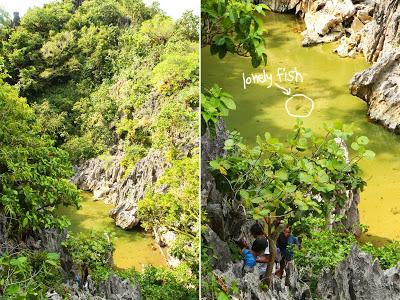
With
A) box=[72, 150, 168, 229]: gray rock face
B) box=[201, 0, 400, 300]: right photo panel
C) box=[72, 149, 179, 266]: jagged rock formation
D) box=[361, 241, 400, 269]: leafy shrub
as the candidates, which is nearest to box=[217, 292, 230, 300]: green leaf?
box=[201, 0, 400, 300]: right photo panel

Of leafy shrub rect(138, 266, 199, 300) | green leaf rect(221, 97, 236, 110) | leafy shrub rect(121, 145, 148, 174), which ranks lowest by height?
leafy shrub rect(138, 266, 199, 300)

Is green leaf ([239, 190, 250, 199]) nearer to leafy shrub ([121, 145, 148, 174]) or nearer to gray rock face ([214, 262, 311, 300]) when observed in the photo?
gray rock face ([214, 262, 311, 300])

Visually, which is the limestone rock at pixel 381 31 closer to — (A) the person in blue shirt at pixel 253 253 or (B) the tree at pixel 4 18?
(A) the person in blue shirt at pixel 253 253

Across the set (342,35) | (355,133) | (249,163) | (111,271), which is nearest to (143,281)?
(111,271)

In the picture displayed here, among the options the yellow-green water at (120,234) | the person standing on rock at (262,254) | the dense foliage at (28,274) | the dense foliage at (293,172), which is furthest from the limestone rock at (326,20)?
the dense foliage at (28,274)

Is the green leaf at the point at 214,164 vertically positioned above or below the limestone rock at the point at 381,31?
below

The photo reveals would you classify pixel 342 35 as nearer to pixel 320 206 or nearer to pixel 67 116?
pixel 320 206

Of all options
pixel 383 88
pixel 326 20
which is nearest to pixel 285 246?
pixel 383 88
